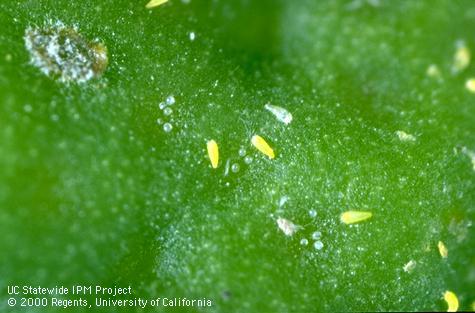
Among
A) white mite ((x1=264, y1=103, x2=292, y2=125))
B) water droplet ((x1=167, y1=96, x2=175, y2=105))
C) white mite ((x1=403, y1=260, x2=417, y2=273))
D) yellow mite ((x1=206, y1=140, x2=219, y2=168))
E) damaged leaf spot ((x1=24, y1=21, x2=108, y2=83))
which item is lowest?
white mite ((x1=403, y1=260, x2=417, y2=273))

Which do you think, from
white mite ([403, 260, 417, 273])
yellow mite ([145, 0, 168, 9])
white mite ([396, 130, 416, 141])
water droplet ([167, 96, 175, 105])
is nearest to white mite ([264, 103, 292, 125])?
water droplet ([167, 96, 175, 105])

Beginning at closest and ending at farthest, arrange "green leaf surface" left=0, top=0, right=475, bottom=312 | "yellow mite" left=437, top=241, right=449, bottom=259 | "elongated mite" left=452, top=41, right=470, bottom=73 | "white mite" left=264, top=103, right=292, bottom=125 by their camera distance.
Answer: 1. "green leaf surface" left=0, top=0, right=475, bottom=312
2. "white mite" left=264, top=103, right=292, bottom=125
3. "yellow mite" left=437, top=241, right=449, bottom=259
4. "elongated mite" left=452, top=41, right=470, bottom=73

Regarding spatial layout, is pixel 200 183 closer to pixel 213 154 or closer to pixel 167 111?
pixel 213 154

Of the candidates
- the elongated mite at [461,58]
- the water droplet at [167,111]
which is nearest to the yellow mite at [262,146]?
the water droplet at [167,111]

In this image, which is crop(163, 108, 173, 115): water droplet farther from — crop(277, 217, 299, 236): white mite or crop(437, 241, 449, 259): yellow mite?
crop(437, 241, 449, 259): yellow mite

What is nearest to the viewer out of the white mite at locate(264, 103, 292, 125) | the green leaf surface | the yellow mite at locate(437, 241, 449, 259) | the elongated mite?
the green leaf surface

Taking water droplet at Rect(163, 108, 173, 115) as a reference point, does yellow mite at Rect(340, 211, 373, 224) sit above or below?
below

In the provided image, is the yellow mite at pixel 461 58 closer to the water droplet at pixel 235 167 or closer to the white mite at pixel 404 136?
the white mite at pixel 404 136
